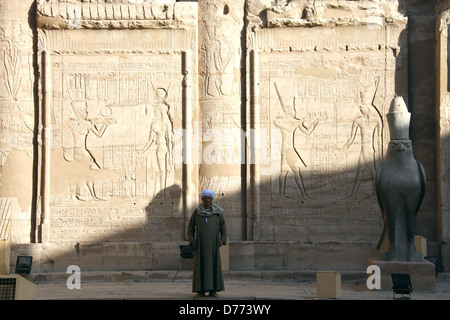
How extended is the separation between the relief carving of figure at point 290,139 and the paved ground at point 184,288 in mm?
1960

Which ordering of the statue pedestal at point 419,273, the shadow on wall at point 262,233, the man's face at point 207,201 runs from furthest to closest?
1. the shadow on wall at point 262,233
2. the statue pedestal at point 419,273
3. the man's face at point 207,201

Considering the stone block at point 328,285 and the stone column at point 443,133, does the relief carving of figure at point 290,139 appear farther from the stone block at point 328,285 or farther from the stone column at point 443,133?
the stone block at point 328,285

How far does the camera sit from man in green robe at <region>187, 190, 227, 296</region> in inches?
434

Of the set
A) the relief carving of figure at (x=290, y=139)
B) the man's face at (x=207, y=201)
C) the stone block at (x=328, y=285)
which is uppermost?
the relief carving of figure at (x=290, y=139)

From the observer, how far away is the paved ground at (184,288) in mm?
11750

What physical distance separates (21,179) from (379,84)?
23.8 ft

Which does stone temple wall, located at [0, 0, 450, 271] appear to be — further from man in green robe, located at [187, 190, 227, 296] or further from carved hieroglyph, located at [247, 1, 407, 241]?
man in green robe, located at [187, 190, 227, 296]

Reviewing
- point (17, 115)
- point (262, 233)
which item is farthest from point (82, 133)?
point (262, 233)

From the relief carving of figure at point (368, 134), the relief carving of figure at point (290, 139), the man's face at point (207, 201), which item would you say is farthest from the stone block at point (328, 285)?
the relief carving of figure at point (368, 134)

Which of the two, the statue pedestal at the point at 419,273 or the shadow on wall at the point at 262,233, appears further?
the shadow on wall at the point at 262,233

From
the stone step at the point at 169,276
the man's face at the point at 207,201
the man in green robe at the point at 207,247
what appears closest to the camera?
the man in green robe at the point at 207,247

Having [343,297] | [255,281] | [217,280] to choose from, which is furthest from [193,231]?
[255,281]

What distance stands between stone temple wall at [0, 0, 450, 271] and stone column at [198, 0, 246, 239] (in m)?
0.03

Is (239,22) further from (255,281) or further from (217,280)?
(217,280)
